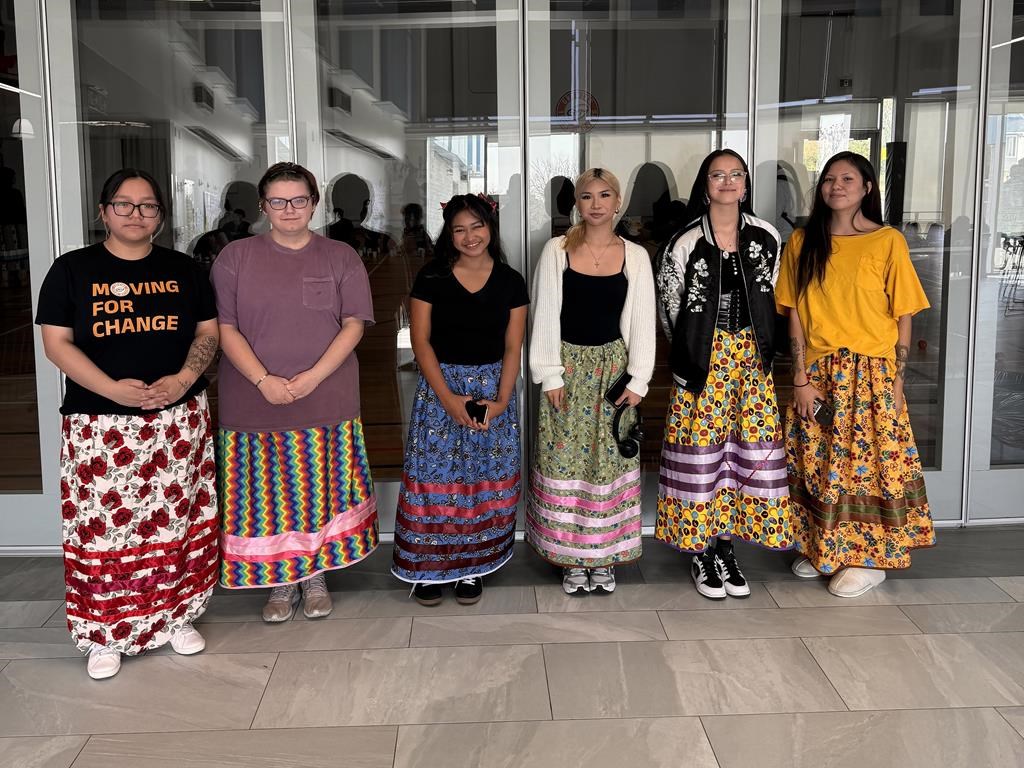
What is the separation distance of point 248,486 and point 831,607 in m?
2.00

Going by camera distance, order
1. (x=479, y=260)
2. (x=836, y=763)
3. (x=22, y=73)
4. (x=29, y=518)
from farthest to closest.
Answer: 1. (x=29, y=518)
2. (x=22, y=73)
3. (x=479, y=260)
4. (x=836, y=763)

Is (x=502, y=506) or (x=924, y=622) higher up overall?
(x=502, y=506)

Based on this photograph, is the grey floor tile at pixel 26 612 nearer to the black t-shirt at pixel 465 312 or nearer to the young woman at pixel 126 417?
the young woman at pixel 126 417

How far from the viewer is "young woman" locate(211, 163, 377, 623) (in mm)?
2932

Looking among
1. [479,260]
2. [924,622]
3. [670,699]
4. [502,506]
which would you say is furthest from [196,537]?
[924,622]

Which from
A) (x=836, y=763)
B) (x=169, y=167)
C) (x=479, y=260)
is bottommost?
(x=836, y=763)

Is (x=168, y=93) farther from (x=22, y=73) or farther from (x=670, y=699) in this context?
(x=670, y=699)

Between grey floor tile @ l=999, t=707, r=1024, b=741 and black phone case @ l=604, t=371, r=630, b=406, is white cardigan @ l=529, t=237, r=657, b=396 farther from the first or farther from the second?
grey floor tile @ l=999, t=707, r=1024, b=741

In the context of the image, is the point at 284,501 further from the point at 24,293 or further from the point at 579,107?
the point at 579,107

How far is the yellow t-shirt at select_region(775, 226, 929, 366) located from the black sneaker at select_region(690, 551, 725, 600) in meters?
0.85

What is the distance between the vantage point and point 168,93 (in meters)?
3.64

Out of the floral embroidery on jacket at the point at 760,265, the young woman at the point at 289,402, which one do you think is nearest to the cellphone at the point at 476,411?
the young woman at the point at 289,402

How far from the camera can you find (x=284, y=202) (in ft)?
9.53

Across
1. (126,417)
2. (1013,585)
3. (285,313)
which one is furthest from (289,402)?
(1013,585)
